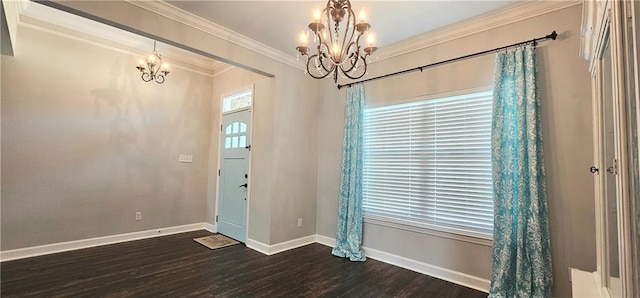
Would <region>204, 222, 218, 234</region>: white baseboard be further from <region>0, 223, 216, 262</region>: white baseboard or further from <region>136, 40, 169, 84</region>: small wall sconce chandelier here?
<region>136, 40, 169, 84</region>: small wall sconce chandelier

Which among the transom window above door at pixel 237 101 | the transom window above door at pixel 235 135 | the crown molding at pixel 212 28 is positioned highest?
the crown molding at pixel 212 28

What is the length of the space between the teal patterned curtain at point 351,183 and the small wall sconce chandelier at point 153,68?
2.89 metres

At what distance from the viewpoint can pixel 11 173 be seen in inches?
133

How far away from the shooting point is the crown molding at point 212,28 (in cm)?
274

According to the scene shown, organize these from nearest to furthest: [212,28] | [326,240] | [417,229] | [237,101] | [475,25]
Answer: [475,25] → [212,28] → [417,229] → [326,240] → [237,101]

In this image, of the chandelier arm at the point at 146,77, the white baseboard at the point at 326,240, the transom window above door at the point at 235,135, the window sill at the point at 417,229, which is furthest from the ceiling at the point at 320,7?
the white baseboard at the point at 326,240

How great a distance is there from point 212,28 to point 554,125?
3705 mm

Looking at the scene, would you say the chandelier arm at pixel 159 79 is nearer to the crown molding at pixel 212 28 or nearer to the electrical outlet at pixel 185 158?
the electrical outlet at pixel 185 158

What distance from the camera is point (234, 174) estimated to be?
15.4 feet

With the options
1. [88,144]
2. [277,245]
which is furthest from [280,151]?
[88,144]

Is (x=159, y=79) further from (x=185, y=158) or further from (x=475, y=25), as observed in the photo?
(x=475, y=25)

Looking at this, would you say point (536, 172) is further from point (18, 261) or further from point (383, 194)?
point (18, 261)

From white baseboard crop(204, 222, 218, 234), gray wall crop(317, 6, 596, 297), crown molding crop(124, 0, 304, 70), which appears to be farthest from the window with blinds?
white baseboard crop(204, 222, 218, 234)

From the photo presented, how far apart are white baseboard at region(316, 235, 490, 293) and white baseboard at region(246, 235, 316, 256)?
99cm
